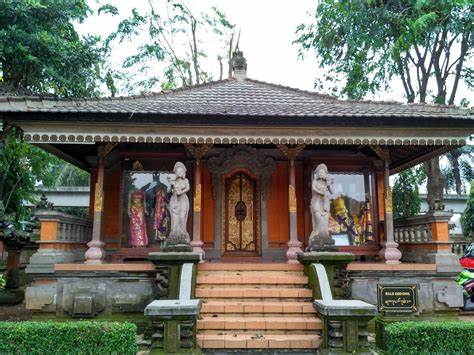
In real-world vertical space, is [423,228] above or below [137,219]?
below

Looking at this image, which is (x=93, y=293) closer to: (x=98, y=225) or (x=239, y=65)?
(x=98, y=225)

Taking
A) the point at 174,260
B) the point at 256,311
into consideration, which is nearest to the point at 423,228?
the point at 256,311

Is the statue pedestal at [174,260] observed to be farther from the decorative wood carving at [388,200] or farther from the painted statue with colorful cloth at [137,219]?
the decorative wood carving at [388,200]

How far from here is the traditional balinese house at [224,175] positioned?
9266 millimetres

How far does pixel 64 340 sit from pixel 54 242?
3.56 m

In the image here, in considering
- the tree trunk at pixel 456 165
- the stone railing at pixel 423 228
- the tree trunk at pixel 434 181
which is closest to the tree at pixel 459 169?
the tree trunk at pixel 456 165

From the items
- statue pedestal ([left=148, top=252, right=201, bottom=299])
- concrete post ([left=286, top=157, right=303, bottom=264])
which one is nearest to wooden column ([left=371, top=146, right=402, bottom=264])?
concrete post ([left=286, top=157, right=303, bottom=264])

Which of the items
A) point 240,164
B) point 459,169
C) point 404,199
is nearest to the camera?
point 240,164

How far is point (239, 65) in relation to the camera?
569 inches

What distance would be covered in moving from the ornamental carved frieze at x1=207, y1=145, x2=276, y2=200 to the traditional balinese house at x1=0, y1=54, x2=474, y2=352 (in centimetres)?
3

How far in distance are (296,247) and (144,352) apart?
173 inches

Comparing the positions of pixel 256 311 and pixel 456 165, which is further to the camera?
pixel 456 165

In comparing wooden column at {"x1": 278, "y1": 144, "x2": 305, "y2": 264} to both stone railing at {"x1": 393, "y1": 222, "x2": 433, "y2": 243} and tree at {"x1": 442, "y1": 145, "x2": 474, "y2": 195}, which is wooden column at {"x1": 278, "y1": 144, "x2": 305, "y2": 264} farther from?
tree at {"x1": 442, "y1": 145, "x2": 474, "y2": 195}

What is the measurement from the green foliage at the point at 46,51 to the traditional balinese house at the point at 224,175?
2186mm
